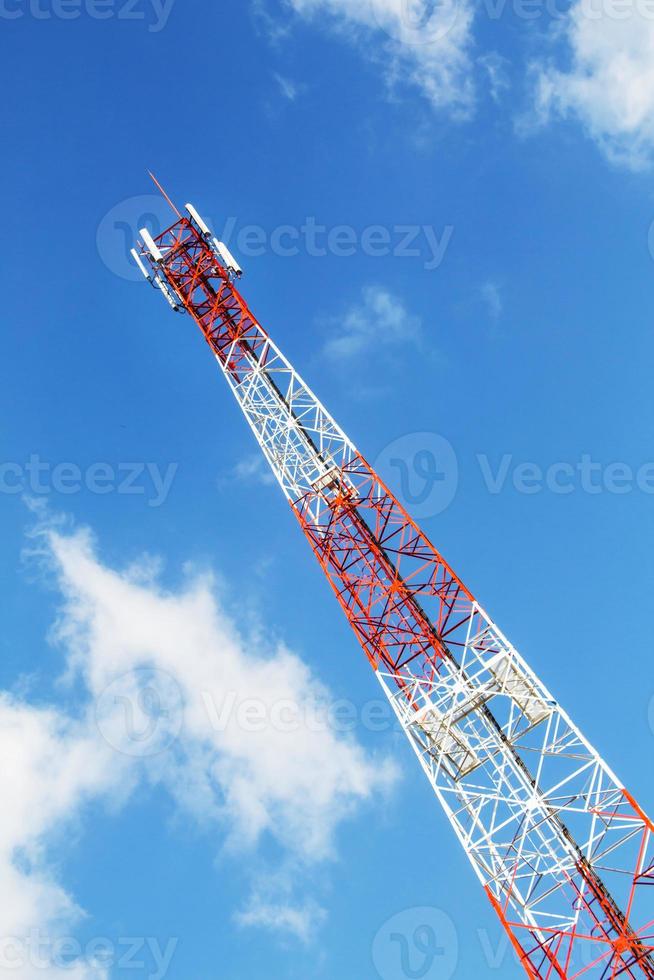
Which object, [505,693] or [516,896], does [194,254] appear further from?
[516,896]

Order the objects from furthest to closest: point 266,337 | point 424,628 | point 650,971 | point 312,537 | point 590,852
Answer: point 266,337
point 312,537
point 424,628
point 590,852
point 650,971

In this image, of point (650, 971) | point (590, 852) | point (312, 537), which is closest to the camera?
point (650, 971)

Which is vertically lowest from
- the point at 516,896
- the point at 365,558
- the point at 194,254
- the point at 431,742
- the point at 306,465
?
the point at 516,896

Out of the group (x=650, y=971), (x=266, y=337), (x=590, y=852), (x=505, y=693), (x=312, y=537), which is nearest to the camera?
(x=650, y=971)

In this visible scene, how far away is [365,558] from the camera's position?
42.8 metres

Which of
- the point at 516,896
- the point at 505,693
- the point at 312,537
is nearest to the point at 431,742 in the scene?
the point at 505,693

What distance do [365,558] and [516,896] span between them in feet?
50.8

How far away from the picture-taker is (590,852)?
35438mm

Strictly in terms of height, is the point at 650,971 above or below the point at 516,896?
below

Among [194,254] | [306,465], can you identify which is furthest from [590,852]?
[194,254]

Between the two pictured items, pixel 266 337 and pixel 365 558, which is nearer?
pixel 365 558

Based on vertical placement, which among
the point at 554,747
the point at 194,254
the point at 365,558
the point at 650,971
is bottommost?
the point at 650,971

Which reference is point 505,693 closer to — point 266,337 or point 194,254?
point 266,337

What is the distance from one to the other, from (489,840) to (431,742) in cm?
437
